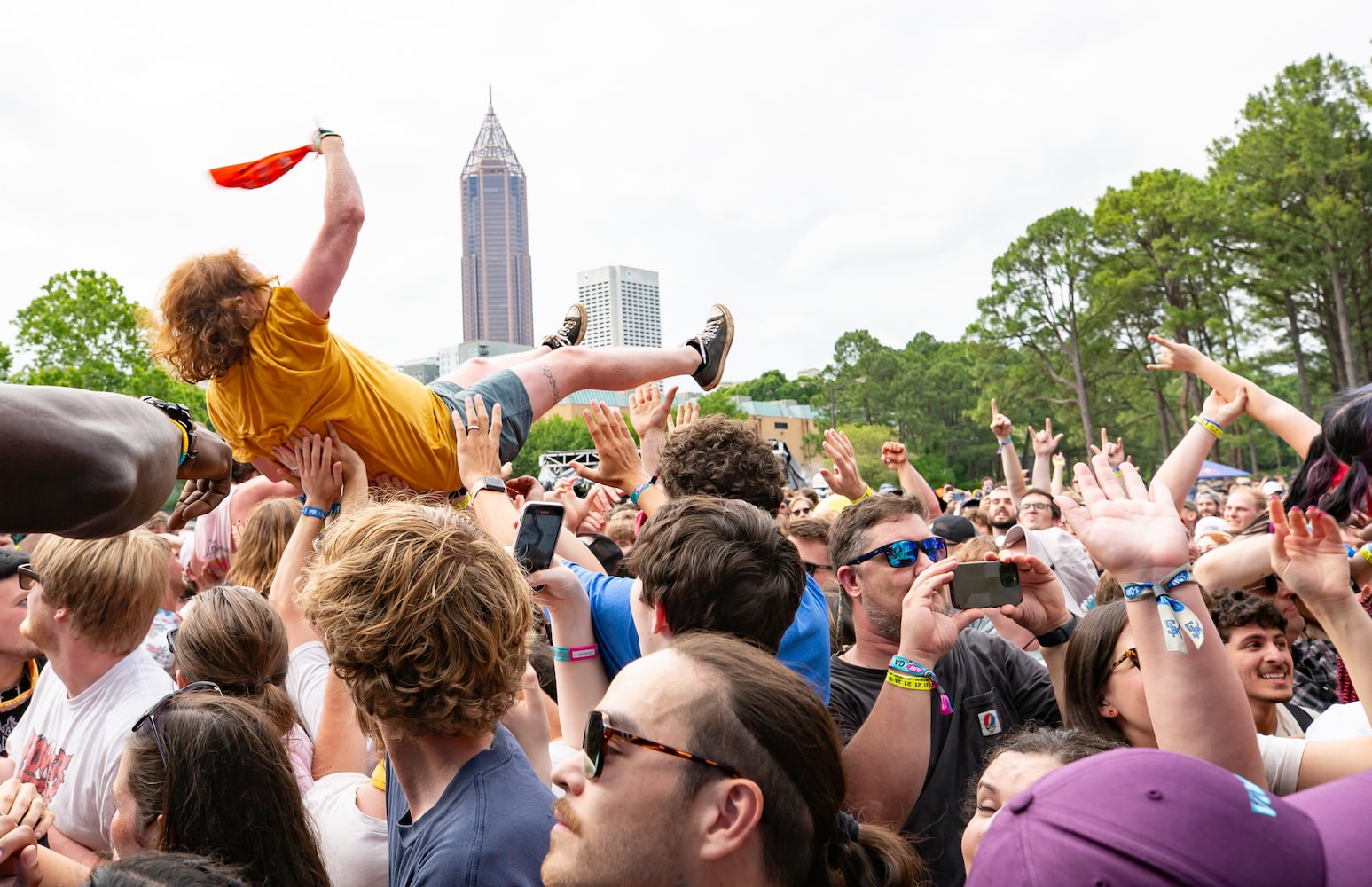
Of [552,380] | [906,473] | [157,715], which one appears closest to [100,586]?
[157,715]

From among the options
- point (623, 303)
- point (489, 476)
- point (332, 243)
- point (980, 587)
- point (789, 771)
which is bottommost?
point (789, 771)

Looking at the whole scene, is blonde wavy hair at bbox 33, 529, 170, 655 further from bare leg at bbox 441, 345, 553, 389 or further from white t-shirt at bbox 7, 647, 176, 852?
bare leg at bbox 441, 345, 553, 389

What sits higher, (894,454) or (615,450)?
(615,450)

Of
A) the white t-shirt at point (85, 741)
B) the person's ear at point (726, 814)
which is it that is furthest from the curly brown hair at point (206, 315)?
the person's ear at point (726, 814)

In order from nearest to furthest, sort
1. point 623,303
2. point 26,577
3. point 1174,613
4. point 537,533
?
point 1174,613 → point 537,533 → point 26,577 → point 623,303

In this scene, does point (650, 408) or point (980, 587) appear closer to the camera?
point (980, 587)

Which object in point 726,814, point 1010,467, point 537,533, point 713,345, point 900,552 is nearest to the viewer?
point 726,814

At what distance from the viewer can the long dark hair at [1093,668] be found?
2826 millimetres

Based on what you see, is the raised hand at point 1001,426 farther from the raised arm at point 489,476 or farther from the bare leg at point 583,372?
the raised arm at point 489,476

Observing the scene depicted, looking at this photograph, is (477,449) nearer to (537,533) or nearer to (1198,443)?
(537,533)

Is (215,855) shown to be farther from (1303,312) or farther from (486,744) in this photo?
(1303,312)

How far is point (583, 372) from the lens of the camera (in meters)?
5.21

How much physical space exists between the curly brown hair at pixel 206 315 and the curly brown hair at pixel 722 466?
191 cm

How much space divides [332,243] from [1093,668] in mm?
3276
